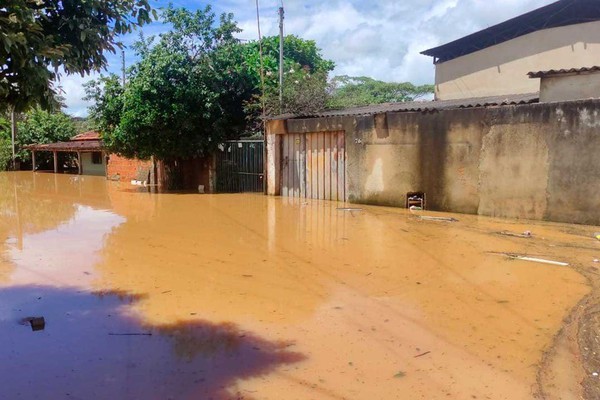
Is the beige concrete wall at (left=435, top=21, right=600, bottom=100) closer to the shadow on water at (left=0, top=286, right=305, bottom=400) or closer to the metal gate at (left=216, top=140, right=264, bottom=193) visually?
the metal gate at (left=216, top=140, right=264, bottom=193)

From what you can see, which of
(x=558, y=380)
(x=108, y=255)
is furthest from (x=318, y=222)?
(x=558, y=380)

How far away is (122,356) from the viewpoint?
14.3ft

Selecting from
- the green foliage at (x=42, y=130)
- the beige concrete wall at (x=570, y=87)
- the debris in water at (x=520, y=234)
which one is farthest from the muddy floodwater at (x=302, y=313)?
the green foliage at (x=42, y=130)

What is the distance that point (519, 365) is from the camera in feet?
13.3

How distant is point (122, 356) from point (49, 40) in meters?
2.65

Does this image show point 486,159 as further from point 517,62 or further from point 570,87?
point 517,62

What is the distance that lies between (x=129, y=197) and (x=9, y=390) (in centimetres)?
1595

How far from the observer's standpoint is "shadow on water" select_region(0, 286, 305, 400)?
3762 mm

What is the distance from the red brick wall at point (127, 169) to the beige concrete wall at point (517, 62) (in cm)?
1508

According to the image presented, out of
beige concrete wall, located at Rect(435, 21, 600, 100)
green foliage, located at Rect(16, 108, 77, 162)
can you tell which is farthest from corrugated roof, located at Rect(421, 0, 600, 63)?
green foliage, located at Rect(16, 108, 77, 162)

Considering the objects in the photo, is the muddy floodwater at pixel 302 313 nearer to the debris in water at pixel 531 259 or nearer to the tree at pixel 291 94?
the debris in water at pixel 531 259

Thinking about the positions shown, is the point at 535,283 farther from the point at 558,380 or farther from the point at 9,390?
the point at 9,390

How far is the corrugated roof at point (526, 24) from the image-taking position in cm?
1605

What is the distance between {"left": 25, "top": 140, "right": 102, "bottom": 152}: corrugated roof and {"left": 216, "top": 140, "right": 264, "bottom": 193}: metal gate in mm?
13768
